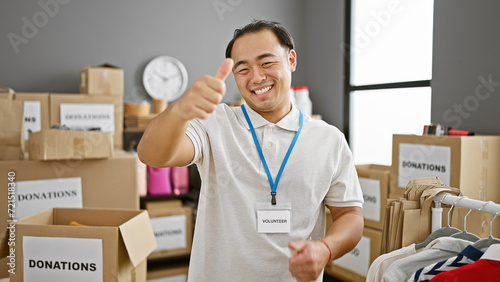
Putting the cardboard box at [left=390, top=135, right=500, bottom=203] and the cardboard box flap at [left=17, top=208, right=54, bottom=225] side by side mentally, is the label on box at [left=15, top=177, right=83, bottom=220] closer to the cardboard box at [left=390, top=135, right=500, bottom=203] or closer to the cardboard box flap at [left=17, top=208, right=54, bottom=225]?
the cardboard box flap at [left=17, top=208, right=54, bottom=225]

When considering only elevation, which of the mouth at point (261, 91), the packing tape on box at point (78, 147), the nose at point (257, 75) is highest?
the nose at point (257, 75)

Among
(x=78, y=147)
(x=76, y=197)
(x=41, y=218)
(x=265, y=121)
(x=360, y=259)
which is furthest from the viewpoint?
(x=360, y=259)

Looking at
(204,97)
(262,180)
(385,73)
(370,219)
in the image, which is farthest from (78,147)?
(385,73)

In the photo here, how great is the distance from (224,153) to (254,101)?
0.63ft

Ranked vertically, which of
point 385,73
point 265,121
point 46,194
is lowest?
point 46,194

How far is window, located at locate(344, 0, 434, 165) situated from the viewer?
9.55 ft

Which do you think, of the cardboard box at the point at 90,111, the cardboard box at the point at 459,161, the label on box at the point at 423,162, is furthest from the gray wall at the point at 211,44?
the cardboard box at the point at 90,111

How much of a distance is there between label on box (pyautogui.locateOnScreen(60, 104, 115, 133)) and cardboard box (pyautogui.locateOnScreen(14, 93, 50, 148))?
106 mm

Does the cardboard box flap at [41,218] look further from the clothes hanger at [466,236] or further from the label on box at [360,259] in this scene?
the label on box at [360,259]

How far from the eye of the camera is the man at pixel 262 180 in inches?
47.9

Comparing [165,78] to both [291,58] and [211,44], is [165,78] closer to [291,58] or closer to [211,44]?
[211,44]

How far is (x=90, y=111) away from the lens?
2.82 m

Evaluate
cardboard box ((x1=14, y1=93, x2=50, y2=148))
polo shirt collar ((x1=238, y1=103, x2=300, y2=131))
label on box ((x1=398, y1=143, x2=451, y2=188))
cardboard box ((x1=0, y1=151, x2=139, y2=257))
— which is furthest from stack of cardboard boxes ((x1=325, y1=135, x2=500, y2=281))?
cardboard box ((x1=14, y1=93, x2=50, y2=148))

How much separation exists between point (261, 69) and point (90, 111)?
1965 mm
